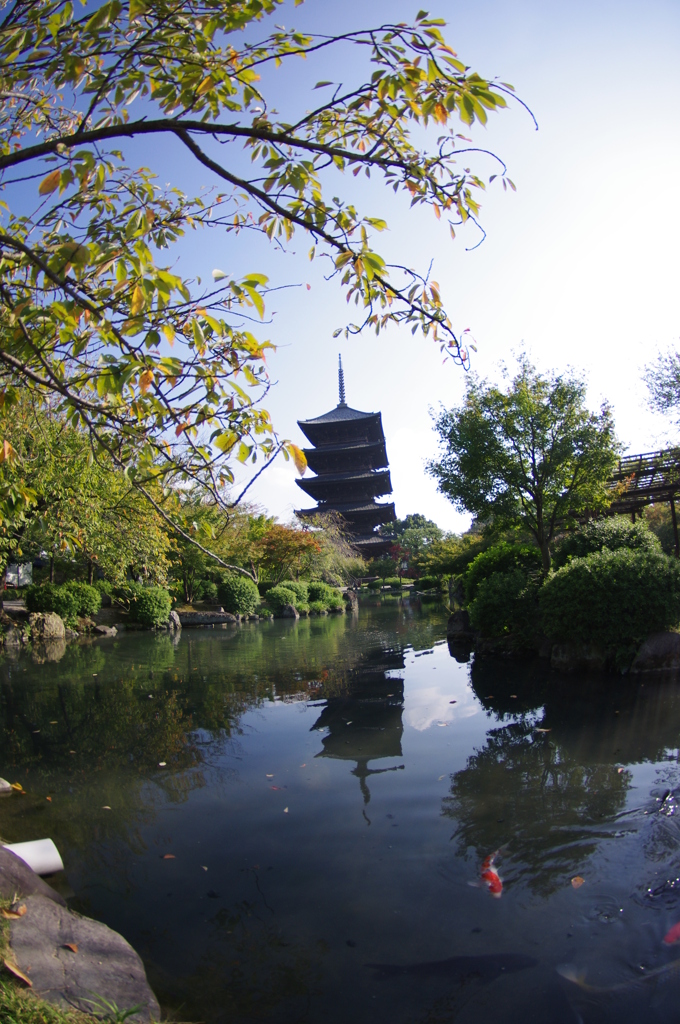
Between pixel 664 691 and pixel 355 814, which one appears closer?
pixel 355 814

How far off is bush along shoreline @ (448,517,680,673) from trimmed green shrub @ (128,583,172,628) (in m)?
13.2

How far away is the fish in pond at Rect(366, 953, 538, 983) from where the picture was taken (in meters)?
2.31

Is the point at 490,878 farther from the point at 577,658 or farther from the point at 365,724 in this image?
the point at 577,658

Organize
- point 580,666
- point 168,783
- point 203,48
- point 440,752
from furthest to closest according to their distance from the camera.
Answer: point 580,666, point 440,752, point 168,783, point 203,48

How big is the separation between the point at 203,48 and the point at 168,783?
14.8 feet

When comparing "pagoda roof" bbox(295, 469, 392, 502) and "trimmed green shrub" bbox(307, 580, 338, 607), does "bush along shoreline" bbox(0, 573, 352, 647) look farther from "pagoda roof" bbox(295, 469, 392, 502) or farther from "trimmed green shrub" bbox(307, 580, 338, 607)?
"pagoda roof" bbox(295, 469, 392, 502)

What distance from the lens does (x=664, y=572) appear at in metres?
7.31

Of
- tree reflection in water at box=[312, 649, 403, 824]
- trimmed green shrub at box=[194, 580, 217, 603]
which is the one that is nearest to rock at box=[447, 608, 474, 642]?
tree reflection in water at box=[312, 649, 403, 824]

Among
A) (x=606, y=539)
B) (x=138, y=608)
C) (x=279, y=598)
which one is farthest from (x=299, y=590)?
(x=606, y=539)

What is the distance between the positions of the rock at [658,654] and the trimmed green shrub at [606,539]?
1.87 meters

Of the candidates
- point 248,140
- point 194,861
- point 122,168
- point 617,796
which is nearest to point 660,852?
point 617,796

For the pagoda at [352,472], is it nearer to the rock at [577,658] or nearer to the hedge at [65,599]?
the hedge at [65,599]

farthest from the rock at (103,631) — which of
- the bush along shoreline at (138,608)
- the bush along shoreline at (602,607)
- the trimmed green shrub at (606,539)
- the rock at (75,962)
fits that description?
the rock at (75,962)

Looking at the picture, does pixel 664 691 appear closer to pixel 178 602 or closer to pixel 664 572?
pixel 664 572
